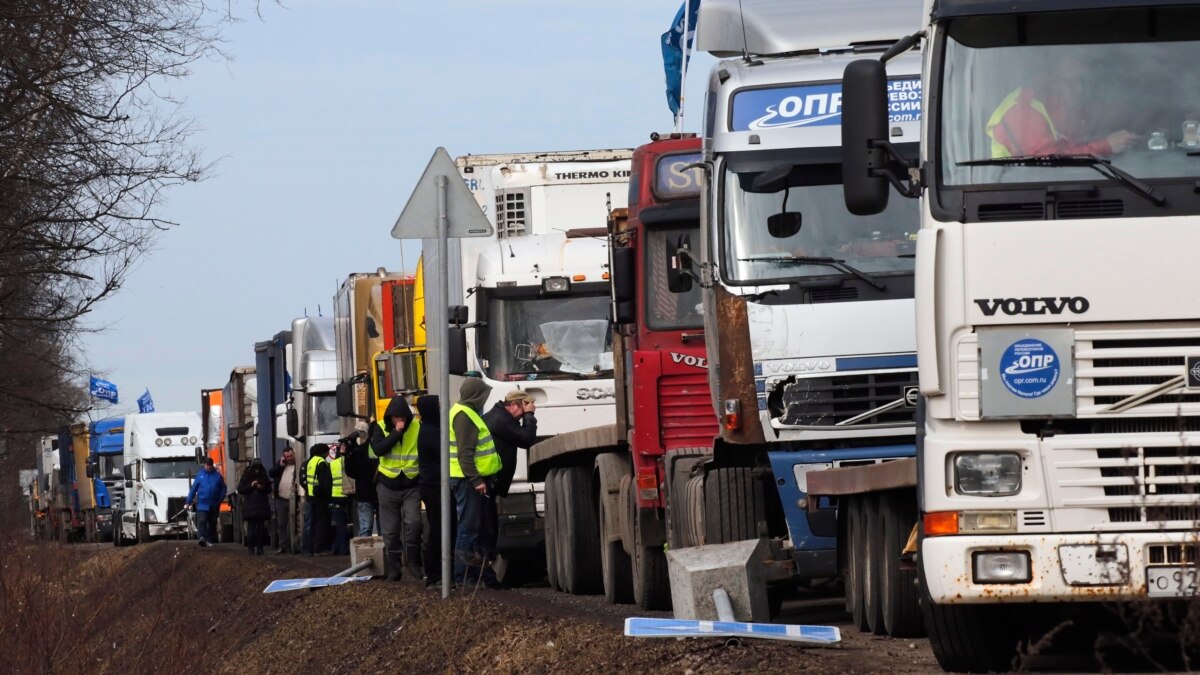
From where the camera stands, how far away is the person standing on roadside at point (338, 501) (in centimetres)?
3061

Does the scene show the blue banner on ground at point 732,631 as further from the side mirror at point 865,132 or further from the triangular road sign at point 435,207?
the triangular road sign at point 435,207

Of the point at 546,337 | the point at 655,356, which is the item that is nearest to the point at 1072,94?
the point at 655,356

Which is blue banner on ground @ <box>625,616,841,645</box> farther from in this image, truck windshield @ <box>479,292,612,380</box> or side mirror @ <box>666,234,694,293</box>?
truck windshield @ <box>479,292,612,380</box>

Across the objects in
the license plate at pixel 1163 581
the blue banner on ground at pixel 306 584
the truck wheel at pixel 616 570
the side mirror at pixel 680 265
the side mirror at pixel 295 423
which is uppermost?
the side mirror at pixel 680 265

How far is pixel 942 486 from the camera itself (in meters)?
8.47

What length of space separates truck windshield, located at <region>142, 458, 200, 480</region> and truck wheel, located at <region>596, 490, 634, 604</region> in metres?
33.6

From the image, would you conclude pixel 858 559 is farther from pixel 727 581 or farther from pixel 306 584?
pixel 306 584

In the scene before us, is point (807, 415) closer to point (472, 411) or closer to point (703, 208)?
point (703, 208)

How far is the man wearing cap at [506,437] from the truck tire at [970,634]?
8141mm

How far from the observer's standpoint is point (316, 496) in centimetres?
3061

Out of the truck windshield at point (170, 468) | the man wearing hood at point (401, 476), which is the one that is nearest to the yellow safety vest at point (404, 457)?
the man wearing hood at point (401, 476)

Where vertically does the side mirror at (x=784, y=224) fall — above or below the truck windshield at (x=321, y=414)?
above

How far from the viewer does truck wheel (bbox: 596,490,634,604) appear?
643 inches

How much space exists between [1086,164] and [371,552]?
1292cm
